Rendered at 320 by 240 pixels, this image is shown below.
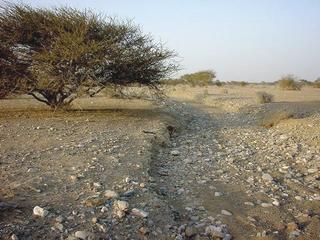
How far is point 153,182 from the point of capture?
7242 millimetres

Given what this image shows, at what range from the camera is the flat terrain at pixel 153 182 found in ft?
17.6

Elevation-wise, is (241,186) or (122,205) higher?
(122,205)

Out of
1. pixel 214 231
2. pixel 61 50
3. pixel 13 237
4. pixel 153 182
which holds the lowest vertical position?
pixel 214 231

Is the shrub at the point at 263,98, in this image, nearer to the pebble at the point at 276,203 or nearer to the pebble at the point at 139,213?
the pebble at the point at 276,203

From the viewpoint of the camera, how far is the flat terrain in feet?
17.6

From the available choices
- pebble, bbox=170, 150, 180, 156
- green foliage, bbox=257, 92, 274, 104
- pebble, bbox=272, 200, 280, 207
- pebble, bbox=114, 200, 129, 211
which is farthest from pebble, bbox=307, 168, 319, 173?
green foliage, bbox=257, 92, 274, 104

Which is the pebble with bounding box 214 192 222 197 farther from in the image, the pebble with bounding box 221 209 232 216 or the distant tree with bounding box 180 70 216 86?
the distant tree with bounding box 180 70 216 86

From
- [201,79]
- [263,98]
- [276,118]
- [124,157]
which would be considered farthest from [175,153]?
[201,79]

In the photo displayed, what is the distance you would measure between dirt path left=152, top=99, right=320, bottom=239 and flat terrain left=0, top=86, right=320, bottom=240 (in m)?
0.02

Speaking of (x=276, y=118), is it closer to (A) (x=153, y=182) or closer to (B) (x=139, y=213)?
(A) (x=153, y=182)

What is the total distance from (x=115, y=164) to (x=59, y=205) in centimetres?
232

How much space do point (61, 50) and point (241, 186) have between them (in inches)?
305

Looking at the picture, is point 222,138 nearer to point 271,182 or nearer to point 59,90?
point 271,182

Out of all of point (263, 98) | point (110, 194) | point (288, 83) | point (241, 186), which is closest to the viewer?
point (110, 194)
